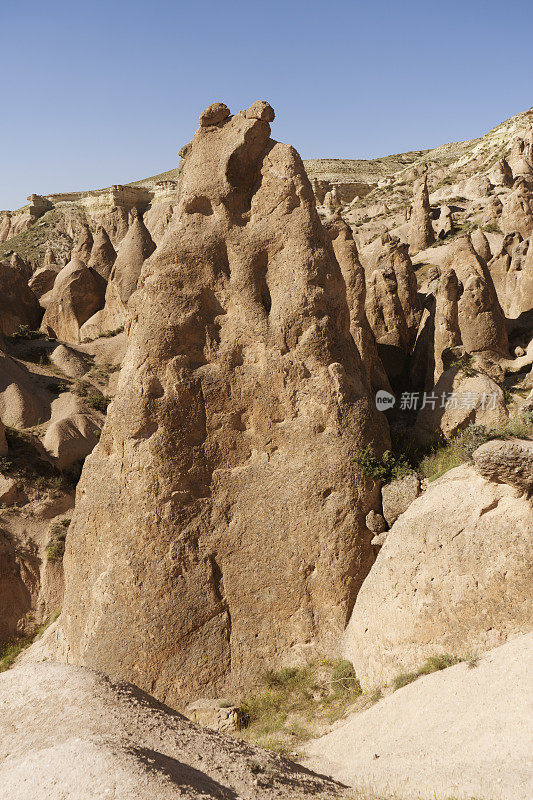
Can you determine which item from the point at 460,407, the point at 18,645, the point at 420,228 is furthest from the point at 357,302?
the point at 420,228

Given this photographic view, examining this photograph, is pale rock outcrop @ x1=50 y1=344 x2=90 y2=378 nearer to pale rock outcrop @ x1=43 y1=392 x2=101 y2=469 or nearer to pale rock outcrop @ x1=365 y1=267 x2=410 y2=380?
pale rock outcrop @ x1=43 y1=392 x2=101 y2=469

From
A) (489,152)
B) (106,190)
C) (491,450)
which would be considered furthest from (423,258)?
(106,190)

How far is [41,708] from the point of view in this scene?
826 cm

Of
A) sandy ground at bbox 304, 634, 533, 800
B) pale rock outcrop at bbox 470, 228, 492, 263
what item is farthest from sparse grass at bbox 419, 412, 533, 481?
pale rock outcrop at bbox 470, 228, 492, 263

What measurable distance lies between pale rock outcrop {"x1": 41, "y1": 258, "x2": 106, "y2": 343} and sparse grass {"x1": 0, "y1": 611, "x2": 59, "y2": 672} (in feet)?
71.8

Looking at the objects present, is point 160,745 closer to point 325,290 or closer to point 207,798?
point 207,798

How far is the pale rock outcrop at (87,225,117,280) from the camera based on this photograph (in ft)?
135

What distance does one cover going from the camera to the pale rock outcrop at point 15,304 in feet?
121

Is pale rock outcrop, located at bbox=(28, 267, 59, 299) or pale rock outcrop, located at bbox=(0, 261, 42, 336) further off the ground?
pale rock outcrop, located at bbox=(28, 267, 59, 299)

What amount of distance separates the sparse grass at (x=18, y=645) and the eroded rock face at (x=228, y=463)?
156 inches

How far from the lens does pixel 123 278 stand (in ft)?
117

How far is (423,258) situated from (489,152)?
44.8 meters

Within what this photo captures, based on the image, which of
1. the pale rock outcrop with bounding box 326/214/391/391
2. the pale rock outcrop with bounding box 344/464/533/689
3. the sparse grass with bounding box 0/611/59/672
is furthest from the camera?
the sparse grass with bounding box 0/611/59/672

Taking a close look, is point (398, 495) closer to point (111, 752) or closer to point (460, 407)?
point (460, 407)
